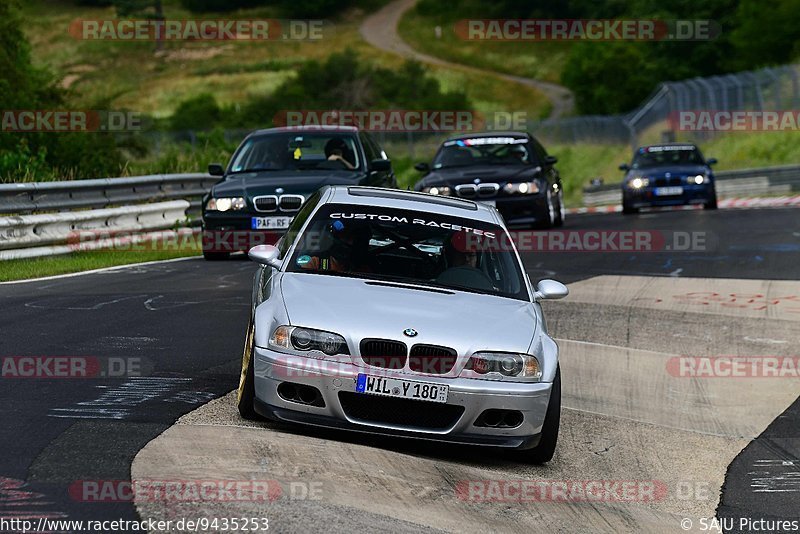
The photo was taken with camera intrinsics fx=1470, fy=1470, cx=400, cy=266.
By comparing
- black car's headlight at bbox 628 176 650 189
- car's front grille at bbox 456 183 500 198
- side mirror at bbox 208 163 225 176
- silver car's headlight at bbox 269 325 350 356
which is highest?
silver car's headlight at bbox 269 325 350 356

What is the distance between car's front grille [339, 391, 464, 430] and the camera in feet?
25.1

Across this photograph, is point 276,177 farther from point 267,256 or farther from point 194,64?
Answer: point 194,64

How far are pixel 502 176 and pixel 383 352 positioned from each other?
1473cm

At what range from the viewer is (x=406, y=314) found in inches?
309

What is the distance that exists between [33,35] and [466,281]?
426 ft

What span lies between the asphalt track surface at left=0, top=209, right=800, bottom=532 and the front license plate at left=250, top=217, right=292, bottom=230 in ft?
2.44

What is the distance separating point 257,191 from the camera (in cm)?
1748

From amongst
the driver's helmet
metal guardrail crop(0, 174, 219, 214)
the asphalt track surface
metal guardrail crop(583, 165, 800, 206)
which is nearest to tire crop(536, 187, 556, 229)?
the driver's helmet

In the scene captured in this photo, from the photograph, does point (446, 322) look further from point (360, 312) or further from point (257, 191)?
point (257, 191)

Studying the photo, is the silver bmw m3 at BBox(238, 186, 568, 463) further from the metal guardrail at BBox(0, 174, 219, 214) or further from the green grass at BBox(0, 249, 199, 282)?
the metal guardrail at BBox(0, 174, 219, 214)

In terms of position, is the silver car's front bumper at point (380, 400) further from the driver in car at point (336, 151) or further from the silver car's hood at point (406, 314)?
the driver in car at point (336, 151)

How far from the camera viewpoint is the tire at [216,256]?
18.2 metres

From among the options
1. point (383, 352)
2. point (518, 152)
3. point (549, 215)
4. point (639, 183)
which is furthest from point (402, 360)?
point (639, 183)

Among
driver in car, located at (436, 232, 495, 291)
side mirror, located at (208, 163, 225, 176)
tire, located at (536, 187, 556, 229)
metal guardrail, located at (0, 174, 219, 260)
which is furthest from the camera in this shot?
tire, located at (536, 187, 556, 229)
